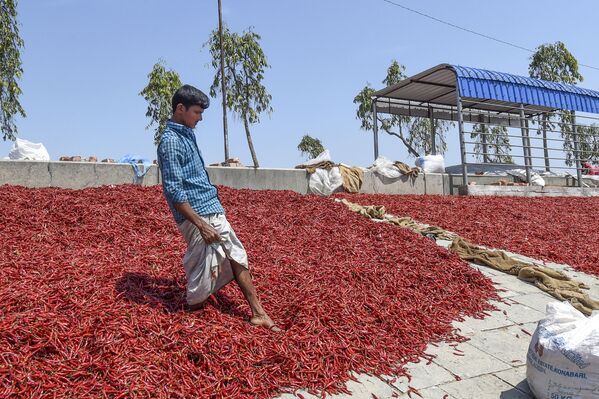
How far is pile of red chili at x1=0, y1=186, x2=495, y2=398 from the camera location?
3.51 meters

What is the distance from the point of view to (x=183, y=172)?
3906 millimetres

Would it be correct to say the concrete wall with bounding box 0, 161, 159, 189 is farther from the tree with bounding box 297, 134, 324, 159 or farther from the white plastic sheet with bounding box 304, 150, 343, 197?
the tree with bounding box 297, 134, 324, 159

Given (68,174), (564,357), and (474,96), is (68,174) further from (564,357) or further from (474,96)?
(474,96)

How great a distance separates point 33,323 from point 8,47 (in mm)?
15780

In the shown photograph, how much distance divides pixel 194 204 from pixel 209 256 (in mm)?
449

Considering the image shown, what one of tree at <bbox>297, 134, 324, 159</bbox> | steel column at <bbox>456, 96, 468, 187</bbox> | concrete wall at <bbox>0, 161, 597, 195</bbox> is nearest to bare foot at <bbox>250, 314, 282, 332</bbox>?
concrete wall at <bbox>0, 161, 597, 195</bbox>

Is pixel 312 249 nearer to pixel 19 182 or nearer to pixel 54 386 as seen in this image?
pixel 54 386

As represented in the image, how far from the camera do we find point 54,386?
3.24m

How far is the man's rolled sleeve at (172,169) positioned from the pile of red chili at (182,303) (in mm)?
1132

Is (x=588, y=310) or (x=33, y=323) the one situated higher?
(x=33, y=323)

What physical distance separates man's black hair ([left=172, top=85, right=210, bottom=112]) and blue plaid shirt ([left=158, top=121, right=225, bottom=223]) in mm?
188

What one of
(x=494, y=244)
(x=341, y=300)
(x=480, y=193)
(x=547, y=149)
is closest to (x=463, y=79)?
(x=480, y=193)

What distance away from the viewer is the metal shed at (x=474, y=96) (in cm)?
1588

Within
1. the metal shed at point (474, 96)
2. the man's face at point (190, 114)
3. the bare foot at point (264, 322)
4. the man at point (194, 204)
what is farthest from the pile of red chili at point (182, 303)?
the metal shed at point (474, 96)
